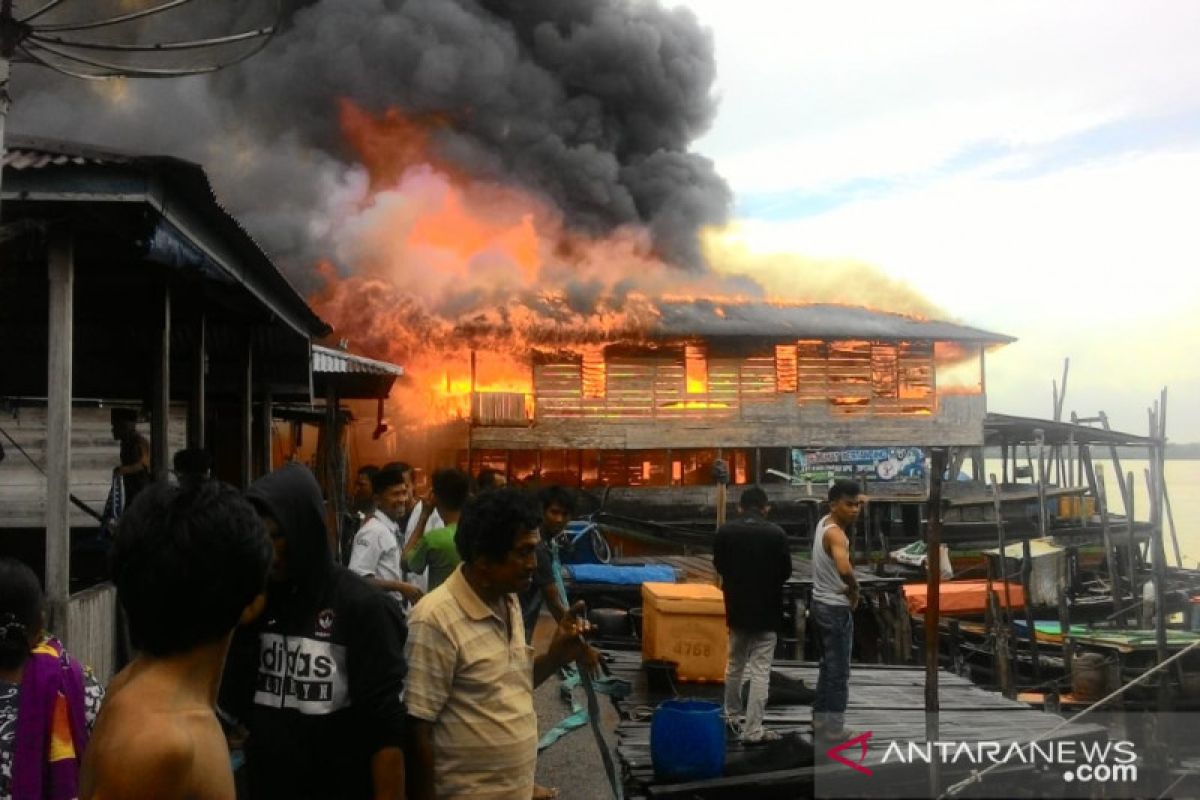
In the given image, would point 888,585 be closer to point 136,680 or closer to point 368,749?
point 368,749

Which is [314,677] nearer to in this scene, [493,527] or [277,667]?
[277,667]

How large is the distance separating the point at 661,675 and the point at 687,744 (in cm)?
315

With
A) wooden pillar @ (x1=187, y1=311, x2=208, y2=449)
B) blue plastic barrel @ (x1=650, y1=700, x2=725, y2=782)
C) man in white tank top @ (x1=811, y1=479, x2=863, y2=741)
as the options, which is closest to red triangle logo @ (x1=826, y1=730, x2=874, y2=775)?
man in white tank top @ (x1=811, y1=479, x2=863, y2=741)

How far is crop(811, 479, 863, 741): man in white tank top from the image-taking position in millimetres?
7047

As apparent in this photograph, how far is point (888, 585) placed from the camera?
13109 millimetres

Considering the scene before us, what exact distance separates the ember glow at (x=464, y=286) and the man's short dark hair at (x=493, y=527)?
22263 mm

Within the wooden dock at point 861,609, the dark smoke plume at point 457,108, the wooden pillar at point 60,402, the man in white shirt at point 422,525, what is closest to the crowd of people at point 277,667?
the wooden pillar at point 60,402

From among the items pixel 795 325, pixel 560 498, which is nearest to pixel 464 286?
pixel 795 325

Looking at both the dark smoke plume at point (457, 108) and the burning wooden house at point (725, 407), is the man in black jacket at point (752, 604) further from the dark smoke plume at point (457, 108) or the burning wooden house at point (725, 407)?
the dark smoke plume at point (457, 108)

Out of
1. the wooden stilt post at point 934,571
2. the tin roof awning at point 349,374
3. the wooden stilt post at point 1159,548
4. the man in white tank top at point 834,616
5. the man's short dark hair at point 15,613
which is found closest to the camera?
the man's short dark hair at point 15,613

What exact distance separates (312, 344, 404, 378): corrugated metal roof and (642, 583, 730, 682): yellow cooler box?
207 inches

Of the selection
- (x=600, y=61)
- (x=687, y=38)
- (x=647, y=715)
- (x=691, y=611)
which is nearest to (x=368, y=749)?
(x=647, y=715)

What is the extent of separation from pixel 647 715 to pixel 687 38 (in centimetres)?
3417

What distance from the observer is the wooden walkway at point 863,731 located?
5.87 metres
